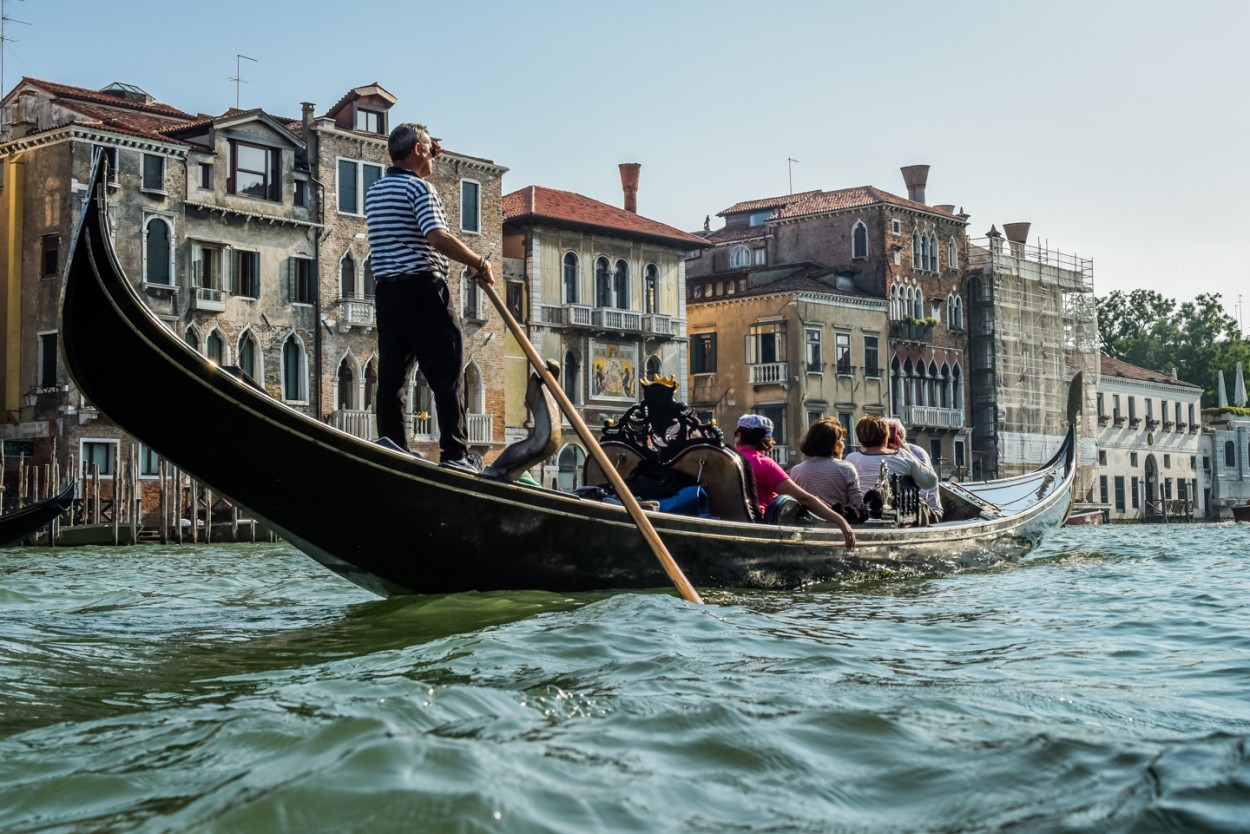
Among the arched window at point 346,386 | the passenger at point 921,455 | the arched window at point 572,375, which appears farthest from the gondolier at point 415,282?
the arched window at point 572,375

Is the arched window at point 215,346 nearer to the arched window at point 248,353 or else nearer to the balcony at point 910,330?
the arched window at point 248,353

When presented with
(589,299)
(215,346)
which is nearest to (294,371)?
(215,346)

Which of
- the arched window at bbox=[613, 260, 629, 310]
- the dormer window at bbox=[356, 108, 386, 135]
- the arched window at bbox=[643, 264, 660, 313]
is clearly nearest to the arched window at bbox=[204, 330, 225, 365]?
the dormer window at bbox=[356, 108, 386, 135]

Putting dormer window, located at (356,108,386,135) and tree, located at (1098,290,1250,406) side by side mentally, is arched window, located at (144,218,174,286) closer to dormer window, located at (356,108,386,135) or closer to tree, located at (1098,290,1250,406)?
dormer window, located at (356,108,386,135)

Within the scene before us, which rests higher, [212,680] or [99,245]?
[99,245]

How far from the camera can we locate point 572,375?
25.1 m

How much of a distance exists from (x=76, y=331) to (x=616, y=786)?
2.34m

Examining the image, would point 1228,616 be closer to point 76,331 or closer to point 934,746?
point 934,746

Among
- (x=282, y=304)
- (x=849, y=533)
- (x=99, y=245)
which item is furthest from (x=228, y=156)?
(x=99, y=245)

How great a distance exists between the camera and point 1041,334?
35156 mm

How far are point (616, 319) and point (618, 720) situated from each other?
22.9 meters

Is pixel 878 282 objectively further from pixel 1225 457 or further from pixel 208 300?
pixel 1225 457

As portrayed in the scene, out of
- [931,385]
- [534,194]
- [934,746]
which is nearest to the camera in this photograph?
[934,746]

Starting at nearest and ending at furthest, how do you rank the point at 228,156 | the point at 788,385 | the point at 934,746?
1. the point at 934,746
2. the point at 228,156
3. the point at 788,385
